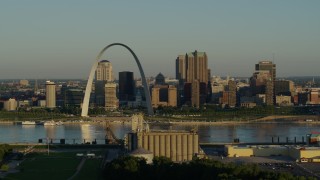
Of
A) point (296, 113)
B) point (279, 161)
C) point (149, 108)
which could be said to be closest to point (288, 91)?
point (296, 113)

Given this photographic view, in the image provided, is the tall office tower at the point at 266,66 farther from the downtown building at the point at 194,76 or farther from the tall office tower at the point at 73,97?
the tall office tower at the point at 73,97

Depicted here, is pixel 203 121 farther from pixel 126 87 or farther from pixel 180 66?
pixel 180 66

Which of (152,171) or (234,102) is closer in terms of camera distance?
(152,171)

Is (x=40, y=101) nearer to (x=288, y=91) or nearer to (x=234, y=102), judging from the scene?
(x=234, y=102)

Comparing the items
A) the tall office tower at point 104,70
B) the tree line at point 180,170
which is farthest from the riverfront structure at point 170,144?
the tall office tower at point 104,70

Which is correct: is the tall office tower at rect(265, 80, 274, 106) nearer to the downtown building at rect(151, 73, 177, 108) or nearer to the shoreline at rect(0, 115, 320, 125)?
the downtown building at rect(151, 73, 177, 108)
